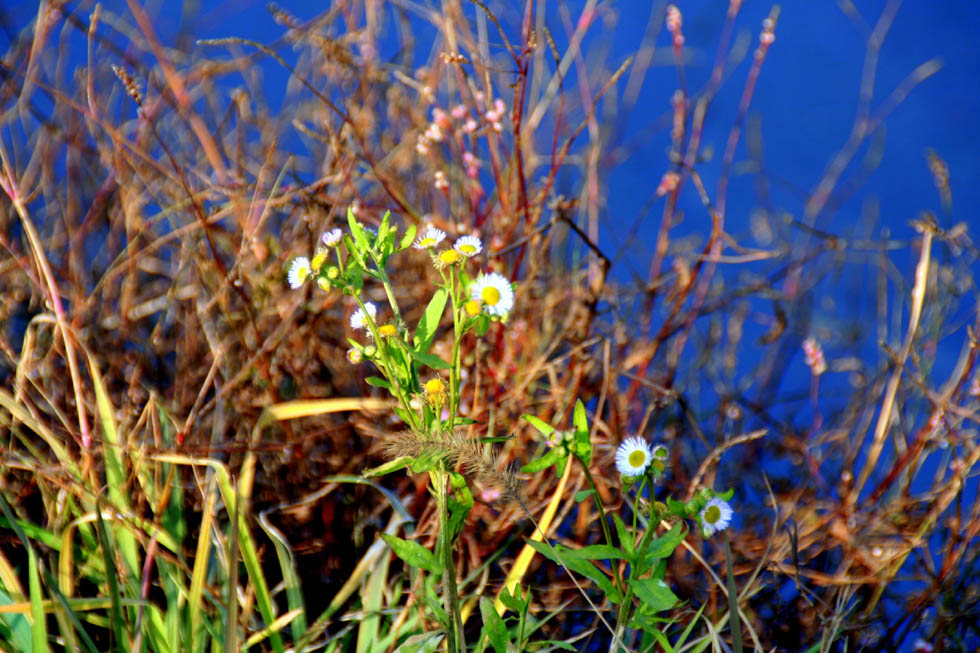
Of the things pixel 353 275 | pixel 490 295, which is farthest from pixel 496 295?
pixel 353 275

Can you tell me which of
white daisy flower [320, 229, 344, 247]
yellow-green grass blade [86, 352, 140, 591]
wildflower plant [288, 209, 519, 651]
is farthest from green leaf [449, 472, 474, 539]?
yellow-green grass blade [86, 352, 140, 591]

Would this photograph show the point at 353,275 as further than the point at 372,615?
No

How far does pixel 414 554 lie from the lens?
2.10ft

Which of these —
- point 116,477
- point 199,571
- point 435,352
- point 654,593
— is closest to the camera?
point 654,593

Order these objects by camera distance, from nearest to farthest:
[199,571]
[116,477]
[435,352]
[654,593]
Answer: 1. [654,593]
2. [199,571]
3. [116,477]
4. [435,352]

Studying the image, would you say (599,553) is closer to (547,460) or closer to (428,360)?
(547,460)

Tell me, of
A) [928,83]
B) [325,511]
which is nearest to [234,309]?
[325,511]

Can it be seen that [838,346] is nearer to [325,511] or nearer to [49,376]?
[325,511]

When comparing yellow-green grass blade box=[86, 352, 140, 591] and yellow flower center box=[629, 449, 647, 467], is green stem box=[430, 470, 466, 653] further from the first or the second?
yellow-green grass blade box=[86, 352, 140, 591]

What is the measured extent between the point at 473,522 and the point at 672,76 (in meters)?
0.97

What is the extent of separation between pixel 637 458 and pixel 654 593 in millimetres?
100

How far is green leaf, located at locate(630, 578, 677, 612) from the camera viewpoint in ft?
1.91

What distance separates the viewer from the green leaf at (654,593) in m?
0.58

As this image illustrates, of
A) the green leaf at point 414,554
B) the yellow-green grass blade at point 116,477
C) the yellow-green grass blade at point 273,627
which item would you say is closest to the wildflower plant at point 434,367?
the green leaf at point 414,554
